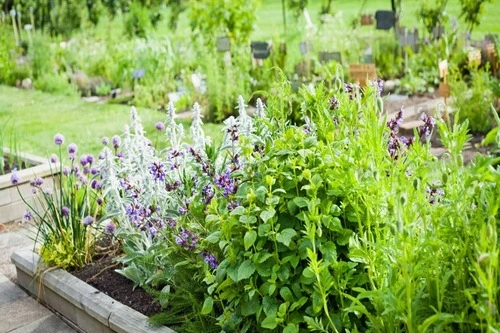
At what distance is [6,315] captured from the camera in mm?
3795

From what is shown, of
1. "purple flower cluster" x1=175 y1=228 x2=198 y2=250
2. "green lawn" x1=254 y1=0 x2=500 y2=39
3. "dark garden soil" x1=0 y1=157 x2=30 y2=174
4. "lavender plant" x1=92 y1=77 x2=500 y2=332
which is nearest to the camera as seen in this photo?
"lavender plant" x1=92 y1=77 x2=500 y2=332

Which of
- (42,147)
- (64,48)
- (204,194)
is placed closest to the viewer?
(204,194)

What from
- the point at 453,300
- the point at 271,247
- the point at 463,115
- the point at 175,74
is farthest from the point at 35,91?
the point at 453,300

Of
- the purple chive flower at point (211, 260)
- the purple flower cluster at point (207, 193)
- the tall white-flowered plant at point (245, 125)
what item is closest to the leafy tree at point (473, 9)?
the tall white-flowered plant at point (245, 125)

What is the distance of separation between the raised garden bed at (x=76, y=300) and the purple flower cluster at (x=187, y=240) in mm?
343

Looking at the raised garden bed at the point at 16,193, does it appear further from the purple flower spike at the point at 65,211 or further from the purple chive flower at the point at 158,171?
the purple chive flower at the point at 158,171

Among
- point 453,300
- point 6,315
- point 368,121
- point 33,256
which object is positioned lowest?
point 6,315

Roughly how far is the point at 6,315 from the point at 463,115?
157 inches

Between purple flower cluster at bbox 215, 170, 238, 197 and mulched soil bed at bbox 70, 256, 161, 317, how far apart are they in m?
0.64

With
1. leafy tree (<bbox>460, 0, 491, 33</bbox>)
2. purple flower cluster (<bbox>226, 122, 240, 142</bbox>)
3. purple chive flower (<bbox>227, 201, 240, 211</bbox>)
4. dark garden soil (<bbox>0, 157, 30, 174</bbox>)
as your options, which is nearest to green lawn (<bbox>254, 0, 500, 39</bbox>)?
leafy tree (<bbox>460, 0, 491, 33</bbox>)

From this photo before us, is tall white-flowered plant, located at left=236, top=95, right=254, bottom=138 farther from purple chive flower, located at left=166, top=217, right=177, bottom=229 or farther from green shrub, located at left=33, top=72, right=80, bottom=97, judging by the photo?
green shrub, located at left=33, top=72, right=80, bottom=97

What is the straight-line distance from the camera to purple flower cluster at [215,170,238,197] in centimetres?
294

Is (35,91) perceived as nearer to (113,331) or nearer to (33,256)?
(33,256)

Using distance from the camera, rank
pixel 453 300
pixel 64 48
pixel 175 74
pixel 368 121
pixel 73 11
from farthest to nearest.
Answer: pixel 73 11, pixel 64 48, pixel 175 74, pixel 368 121, pixel 453 300
